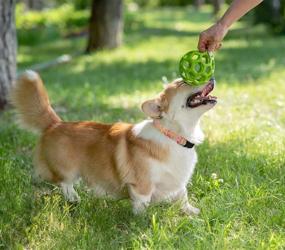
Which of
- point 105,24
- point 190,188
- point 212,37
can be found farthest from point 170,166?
point 105,24

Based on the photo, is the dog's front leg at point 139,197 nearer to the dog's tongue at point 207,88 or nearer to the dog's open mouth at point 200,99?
the dog's open mouth at point 200,99

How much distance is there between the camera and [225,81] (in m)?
9.38

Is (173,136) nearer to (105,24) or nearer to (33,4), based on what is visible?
(105,24)

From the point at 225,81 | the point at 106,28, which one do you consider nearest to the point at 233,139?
the point at 225,81

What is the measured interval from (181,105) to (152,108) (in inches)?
7.8

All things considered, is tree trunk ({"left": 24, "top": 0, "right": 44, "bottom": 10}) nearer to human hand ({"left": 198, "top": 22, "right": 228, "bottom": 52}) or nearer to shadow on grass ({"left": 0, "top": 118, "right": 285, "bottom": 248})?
shadow on grass ({"left": 0, "top": 118, "right": 285, "bottom": 248})

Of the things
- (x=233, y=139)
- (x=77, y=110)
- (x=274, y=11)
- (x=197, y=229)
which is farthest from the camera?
(x=274, y=11)

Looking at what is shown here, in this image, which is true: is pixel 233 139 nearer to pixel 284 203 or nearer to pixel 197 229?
pixel 284 203

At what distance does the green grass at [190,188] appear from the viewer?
3355 millimetres

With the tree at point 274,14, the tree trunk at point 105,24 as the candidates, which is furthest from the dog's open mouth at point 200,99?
the tree at point 274,14

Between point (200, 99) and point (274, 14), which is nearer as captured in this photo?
point (200, 99)

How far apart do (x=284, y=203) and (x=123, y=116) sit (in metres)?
3.26

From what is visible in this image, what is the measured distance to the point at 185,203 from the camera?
388 cm

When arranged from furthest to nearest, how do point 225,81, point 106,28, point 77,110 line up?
1. point 106,28
2. point 225,81
3. point 77,110
